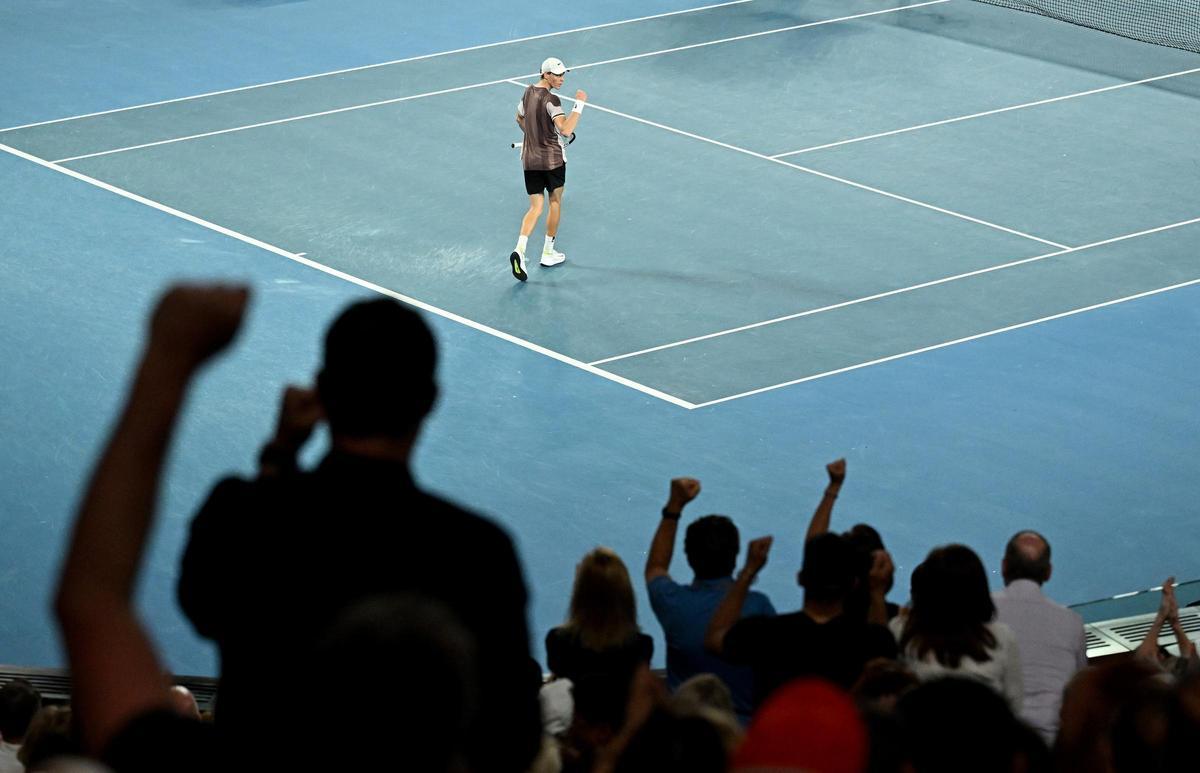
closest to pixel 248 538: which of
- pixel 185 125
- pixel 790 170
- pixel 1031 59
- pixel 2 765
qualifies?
pixel 2 765

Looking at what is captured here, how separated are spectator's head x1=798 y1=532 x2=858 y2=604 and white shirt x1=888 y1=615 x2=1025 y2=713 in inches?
12.6

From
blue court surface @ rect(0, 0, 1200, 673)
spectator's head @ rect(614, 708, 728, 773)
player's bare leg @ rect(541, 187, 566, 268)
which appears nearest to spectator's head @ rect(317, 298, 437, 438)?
spectator's head @ rect(614, 708, 728, 773)

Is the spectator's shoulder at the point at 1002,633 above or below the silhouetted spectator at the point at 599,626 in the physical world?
above

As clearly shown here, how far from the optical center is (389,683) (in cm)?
219

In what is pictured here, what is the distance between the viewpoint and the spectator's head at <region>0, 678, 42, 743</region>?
270 inches

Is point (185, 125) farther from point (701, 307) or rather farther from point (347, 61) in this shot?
A: point (701, 307)

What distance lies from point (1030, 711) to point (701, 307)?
10.6 m

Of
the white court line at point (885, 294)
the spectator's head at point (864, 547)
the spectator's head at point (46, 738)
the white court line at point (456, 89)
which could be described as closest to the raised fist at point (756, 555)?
the spectator's head at point (864, 547)

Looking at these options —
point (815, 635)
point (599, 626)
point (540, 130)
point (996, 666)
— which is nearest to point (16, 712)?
point (599, 626)

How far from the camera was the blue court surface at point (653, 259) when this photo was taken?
13461mm

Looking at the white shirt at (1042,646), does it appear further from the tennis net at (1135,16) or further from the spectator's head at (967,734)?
the tennis net at (1135,16)

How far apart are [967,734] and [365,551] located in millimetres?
1355

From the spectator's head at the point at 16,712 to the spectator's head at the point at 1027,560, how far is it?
389cm

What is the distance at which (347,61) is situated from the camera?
987 inches
